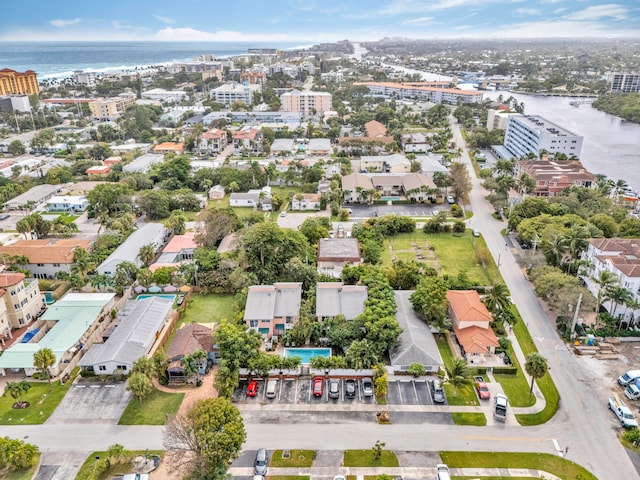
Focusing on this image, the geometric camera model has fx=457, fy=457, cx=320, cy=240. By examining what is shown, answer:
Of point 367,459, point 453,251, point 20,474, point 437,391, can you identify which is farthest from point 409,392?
point 453,251

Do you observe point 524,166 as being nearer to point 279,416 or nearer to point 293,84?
point 279,416

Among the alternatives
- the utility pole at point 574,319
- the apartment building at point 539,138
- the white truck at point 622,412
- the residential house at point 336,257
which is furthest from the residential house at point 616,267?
the apartment building at point 539,138

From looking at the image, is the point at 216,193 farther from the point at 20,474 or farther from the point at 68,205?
the point at 20,474

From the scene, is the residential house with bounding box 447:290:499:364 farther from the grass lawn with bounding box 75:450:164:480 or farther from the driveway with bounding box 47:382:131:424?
the driveway with bounding box 47:382:131:424

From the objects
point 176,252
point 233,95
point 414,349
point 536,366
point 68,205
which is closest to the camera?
point 536,366

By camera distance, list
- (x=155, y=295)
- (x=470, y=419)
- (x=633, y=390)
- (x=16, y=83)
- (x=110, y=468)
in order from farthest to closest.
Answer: (x=16, y=83) → (x=155, y=295) → (x=633, y=390) → (x=470, y=419) → (x=110, y=468)

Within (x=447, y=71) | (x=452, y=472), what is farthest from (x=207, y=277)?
(x=447, y=71)

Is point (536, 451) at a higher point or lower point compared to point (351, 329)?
lower
